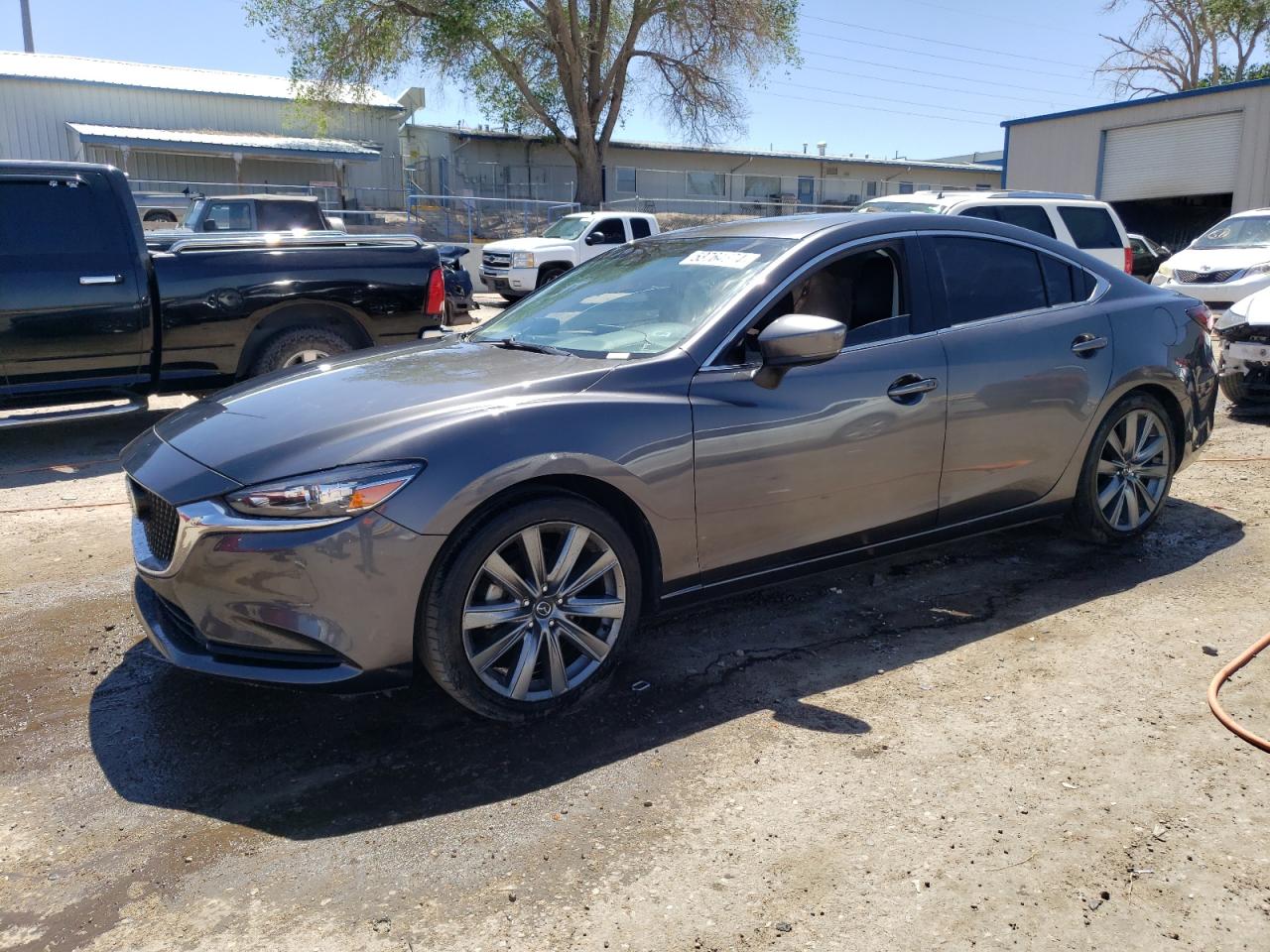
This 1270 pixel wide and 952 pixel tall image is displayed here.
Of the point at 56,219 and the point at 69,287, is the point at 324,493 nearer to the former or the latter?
the point at 69,287

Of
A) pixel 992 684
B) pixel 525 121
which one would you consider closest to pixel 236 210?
pixel 992 684

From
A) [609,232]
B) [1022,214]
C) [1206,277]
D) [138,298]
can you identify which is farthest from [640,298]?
[609,232]

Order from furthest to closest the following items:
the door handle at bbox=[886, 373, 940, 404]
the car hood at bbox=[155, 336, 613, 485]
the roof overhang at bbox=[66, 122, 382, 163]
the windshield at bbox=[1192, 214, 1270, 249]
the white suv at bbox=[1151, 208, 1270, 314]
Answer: the roof overhang at bbox=[66, 122, 382, 163], the windshield at bbox=[1192, 214, 1270, 249], the white suv at bbox=[1151, 208, 1270, 314], the door handle at bbox=[886, 373, 940, 404], the car hood at bbox=[155, 336, 613, 485]

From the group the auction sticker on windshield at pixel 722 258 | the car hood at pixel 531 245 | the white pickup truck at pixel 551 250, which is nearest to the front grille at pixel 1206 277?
the white pickup truck at pixel 551 250

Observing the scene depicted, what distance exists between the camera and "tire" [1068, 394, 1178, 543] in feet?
15.9

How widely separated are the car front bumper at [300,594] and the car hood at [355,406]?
0.20 m

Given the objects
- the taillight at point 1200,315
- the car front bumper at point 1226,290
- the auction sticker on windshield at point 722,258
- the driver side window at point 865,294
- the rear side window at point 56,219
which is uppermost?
the rear side window at point 56,219

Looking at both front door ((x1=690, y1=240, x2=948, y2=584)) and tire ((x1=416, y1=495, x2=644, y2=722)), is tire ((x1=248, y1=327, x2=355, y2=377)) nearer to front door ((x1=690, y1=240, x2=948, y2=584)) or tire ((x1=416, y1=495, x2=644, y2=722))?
front door ((x1=690, y1=240, x2=948, y2=584))

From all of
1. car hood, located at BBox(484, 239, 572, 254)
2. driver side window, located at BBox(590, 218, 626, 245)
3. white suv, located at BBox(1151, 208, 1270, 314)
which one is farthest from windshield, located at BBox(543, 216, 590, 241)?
white suv, located at BBox(1151, 208, 1270, 314)

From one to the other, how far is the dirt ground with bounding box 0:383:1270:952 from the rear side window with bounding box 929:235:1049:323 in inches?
51.5

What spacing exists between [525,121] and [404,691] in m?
31.8

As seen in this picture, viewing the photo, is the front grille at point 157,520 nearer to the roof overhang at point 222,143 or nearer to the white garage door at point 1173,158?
the white garage door at point 1173,158

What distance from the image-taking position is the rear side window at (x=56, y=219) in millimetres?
7074

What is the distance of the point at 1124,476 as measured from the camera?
4.98m
